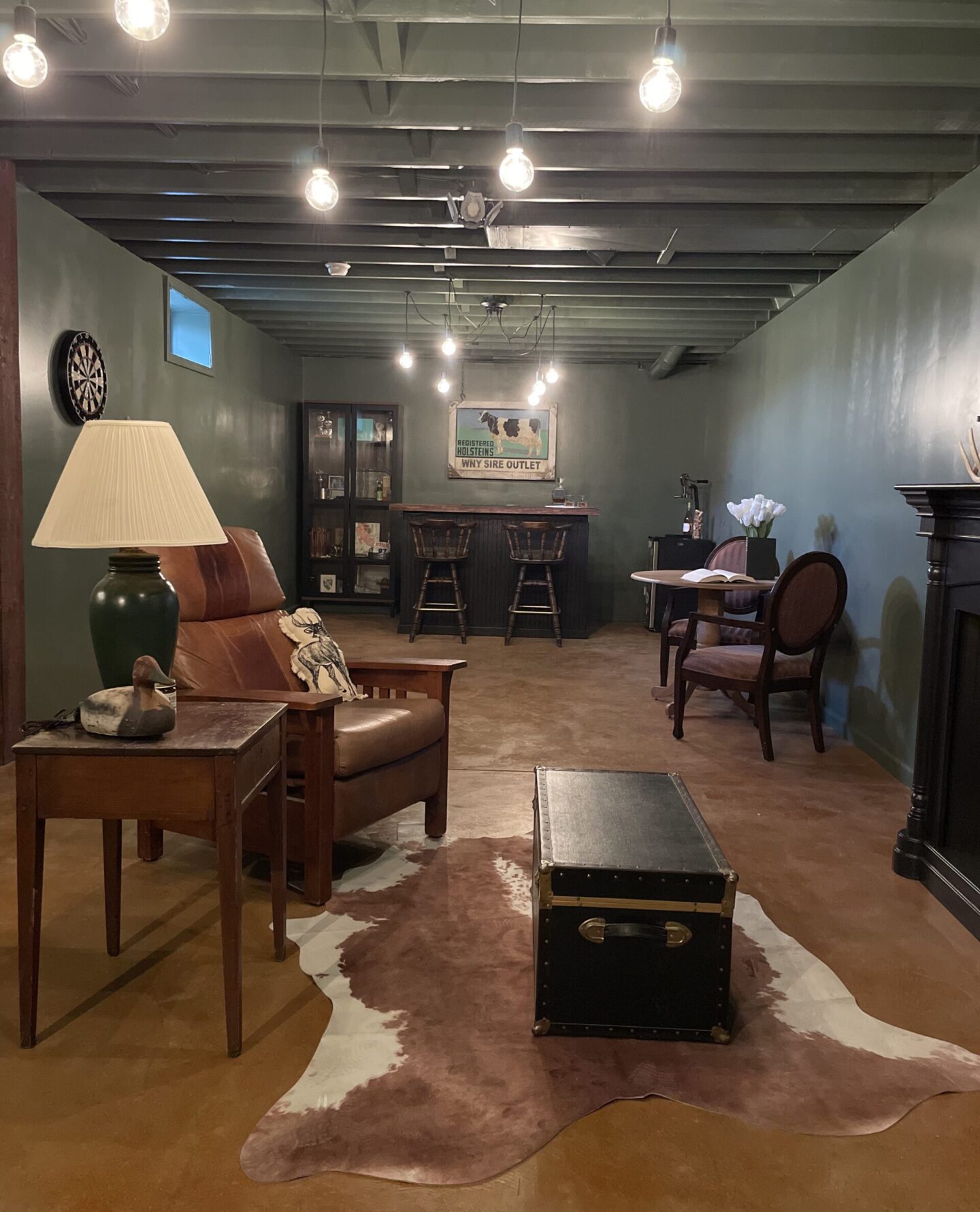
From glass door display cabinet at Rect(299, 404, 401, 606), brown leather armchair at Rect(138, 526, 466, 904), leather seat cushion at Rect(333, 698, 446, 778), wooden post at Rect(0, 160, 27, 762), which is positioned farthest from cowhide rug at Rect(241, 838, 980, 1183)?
glass door display cabinet at Rect(299, 404, 401, 606)

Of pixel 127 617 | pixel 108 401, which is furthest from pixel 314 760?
pixel 108 401

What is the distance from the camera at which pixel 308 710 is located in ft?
7.98

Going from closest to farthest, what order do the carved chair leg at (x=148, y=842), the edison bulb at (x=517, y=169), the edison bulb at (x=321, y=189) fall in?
1. the edison bulb at (x=517, y=169)
2. the edison bulb at (x=321, y=189)
3. the carved chair leg at (x=148, y=842)

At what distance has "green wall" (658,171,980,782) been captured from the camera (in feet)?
11.8

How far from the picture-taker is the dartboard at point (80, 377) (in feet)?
Answer: 13.7

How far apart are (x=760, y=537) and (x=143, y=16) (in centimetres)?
434

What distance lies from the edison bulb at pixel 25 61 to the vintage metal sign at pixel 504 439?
6.75 metres

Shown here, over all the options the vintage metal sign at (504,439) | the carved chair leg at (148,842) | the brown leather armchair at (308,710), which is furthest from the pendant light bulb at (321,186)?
the vintage metal sign at (504,439)

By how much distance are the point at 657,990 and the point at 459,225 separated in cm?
377

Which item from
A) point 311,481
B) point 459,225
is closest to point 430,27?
point 459,225

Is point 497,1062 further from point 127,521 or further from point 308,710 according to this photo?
point 127,521

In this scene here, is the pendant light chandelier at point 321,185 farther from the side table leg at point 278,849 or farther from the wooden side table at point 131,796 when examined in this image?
the wooden side table at point 131,796

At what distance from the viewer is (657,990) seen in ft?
6.43

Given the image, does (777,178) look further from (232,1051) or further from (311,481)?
(311,481)
